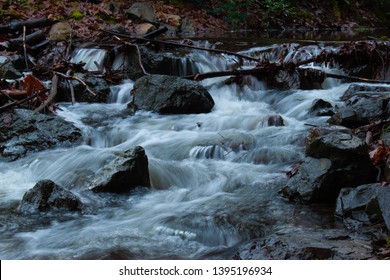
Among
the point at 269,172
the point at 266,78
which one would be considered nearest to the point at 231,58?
the point at 266,78

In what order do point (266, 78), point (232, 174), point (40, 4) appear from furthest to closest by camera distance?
point (40, 4) < point (266, 78) < point (232, 174)

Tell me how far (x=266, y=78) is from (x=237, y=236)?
16.1 ft

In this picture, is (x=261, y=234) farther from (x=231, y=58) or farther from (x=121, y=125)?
(x=231, y=58)

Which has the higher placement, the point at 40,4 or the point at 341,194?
the point at 40,4

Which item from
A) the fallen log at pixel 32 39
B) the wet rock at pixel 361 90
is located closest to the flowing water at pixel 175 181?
the wet rock at pixel 361 90

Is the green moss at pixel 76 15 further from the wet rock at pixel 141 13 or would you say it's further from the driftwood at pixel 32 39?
the driftwood at pixel 32 39

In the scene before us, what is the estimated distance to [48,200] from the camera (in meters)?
3.93

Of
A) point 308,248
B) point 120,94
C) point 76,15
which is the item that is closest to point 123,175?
point 308,248

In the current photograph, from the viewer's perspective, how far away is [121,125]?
20.9 feet

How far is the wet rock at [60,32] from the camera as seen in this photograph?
1025 cm

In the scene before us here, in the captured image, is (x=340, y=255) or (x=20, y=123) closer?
(x=340, y=255)

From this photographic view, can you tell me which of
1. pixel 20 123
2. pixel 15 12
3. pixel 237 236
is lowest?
pixel 237 236

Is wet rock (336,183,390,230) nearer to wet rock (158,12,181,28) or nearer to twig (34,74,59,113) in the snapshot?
twig (34,74,59,113)

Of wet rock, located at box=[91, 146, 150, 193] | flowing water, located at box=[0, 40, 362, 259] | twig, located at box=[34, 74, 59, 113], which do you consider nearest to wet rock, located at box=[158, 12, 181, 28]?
flowing water, located at box=[0, 40, 362, 259]
